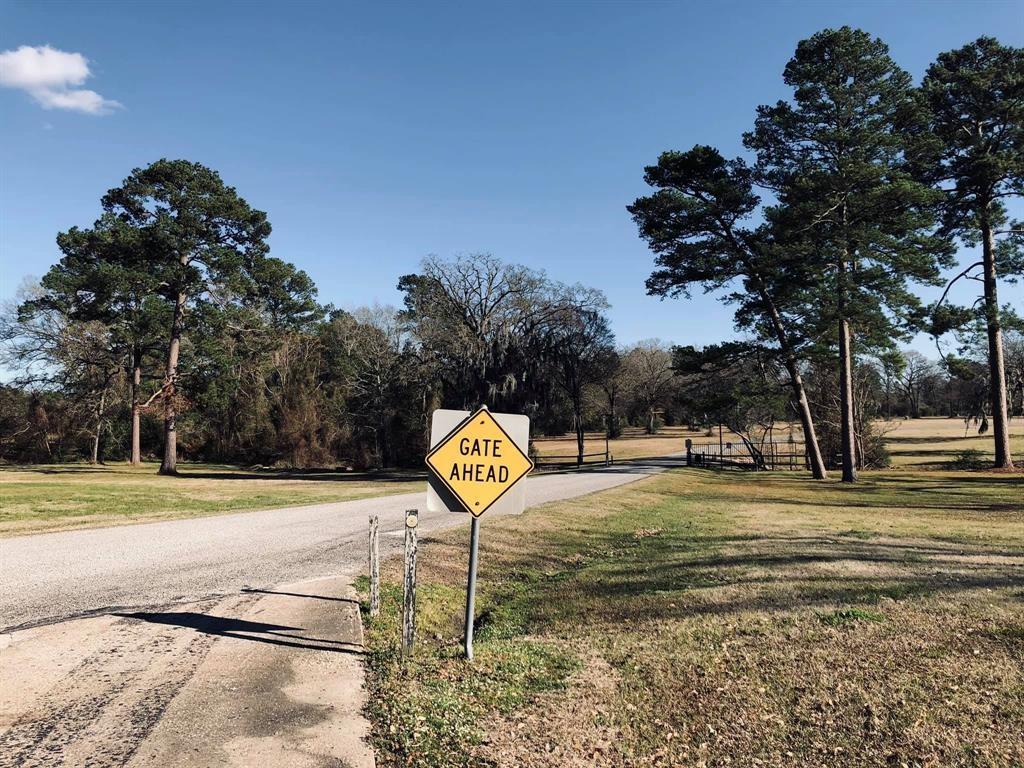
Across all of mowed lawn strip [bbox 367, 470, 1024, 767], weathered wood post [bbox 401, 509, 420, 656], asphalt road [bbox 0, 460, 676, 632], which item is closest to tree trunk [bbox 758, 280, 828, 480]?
mowed lawn strip [bbox 367, 470, 1024, 767]

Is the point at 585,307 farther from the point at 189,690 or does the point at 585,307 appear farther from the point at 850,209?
the point at 189,690

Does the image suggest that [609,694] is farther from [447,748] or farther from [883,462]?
[883,462]

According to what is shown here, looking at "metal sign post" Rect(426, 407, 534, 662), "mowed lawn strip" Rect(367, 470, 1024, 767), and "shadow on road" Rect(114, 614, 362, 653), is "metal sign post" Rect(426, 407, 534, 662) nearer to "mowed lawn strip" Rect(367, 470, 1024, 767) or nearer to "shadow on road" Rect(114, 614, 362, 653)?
"mowed lawn strip" Rect(367, 470, 1024, 767)

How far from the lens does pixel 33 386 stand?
3894 centimetres

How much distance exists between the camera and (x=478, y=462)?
16.7 ft

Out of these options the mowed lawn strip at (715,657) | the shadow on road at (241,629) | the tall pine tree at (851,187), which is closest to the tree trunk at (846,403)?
the tall pine tree at (851,187)

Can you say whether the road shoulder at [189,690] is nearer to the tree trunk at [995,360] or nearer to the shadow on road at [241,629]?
the shadow on road at [241,629]

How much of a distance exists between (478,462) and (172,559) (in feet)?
20.7

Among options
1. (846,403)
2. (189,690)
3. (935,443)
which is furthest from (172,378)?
(935,443)

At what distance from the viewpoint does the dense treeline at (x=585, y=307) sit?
25.2 metres

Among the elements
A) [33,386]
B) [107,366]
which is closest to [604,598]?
[107,366]

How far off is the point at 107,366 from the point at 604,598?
39.9 m

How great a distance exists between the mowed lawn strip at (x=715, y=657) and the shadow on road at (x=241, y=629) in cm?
45

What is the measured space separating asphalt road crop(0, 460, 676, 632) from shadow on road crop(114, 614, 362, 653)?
59 centimetres
